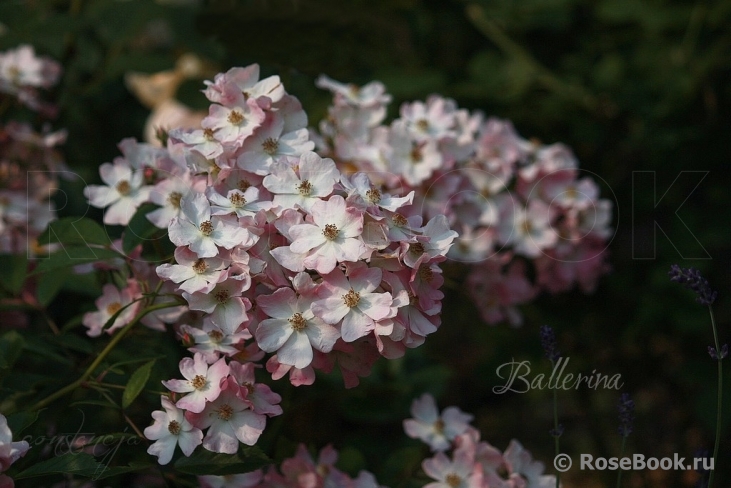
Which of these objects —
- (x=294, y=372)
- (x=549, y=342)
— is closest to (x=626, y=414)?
(x=549, y=342)

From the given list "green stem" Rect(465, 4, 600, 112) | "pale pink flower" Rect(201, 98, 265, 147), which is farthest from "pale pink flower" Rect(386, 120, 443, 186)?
"green stem" Rect(465, 4, 600, 112)

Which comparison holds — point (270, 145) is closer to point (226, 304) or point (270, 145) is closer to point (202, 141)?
point (202, 141)

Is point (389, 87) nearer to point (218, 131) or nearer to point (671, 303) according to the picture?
point (671, 303)

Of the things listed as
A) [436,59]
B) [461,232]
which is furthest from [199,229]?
[436,59]

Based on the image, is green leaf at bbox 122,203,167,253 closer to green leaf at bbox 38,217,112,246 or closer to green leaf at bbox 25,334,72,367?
green leaf at bbox 38,217,112,246

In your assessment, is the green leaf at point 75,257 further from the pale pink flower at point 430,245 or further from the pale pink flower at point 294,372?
the pale pink flower at point 430,245

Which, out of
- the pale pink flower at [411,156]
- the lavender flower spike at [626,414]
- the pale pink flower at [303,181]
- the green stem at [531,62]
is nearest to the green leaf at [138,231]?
the pale pink flower at [303,181]
